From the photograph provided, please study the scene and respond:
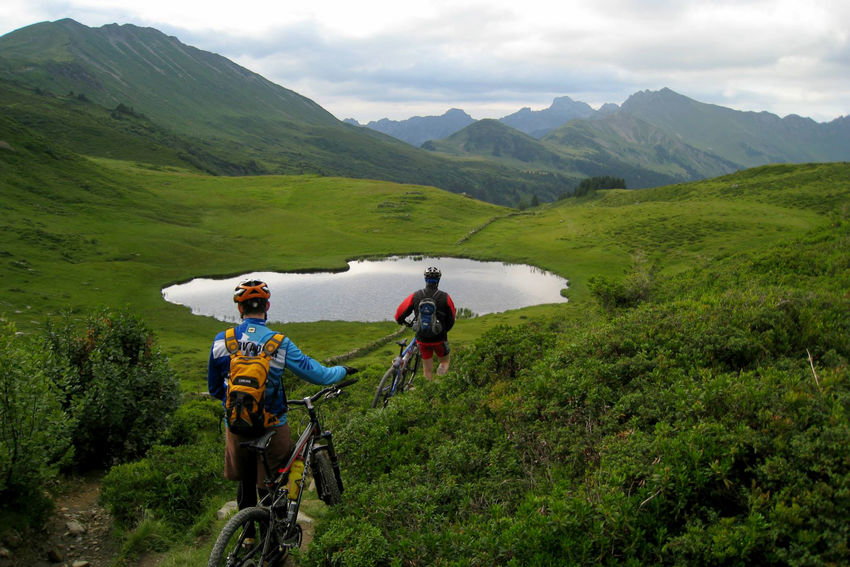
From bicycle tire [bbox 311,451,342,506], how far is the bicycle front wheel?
5.11ft

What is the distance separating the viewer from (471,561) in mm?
6895

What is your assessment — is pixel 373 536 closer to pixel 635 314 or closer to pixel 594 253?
pixel 635 314

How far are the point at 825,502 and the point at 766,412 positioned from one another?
6.16 ft

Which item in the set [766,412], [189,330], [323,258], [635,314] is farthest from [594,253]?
[766,412]

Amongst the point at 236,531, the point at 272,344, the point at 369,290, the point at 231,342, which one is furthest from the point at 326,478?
the point at 369,290

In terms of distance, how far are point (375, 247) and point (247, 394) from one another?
86433 mm

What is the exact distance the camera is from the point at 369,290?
64.7 m

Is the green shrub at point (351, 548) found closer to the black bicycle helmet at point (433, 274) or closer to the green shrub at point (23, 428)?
the green shrub at point (23, 428)

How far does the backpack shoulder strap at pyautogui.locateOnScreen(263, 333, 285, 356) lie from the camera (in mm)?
7559

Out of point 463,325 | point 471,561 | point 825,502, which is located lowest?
point 463,325

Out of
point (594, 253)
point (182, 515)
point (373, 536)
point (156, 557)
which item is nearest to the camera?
point (373, 536)

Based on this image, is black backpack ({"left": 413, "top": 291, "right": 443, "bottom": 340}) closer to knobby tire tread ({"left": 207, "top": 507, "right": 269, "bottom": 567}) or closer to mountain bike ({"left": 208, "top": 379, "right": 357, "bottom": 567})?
mountain bike ({"left": 208, "top": 379, "right": 357, "bottom": 567})

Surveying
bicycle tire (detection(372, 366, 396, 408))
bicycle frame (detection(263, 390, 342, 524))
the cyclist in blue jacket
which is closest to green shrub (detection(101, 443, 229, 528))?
bicycle tire (detection(372, 366, 396, 408))

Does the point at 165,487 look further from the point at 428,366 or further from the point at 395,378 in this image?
the point at 428,366
